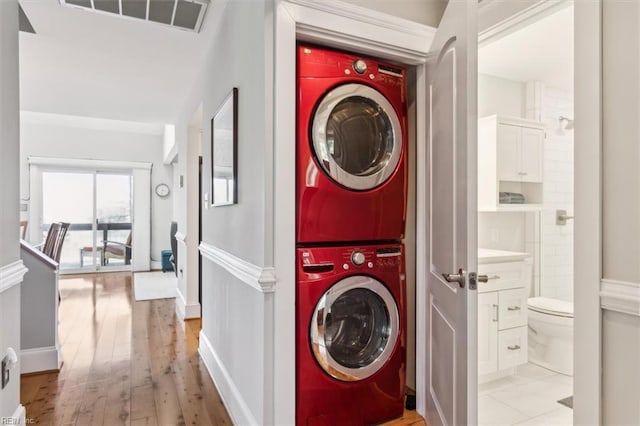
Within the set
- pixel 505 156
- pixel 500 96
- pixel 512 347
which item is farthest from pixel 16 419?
pixel 500 96

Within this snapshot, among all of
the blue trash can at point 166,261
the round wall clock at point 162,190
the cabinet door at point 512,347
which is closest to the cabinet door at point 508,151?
the cabinet door at point 512,347

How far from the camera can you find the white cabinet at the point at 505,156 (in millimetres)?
3020

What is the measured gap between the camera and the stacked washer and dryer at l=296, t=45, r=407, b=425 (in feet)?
5.58

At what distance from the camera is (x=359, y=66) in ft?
6.00

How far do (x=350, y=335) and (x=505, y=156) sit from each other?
6.96ft

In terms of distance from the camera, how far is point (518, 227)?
3377mm

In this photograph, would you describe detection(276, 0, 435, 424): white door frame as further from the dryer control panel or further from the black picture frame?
the black picture frame

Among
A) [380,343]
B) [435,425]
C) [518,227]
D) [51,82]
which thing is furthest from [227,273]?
[51,82]

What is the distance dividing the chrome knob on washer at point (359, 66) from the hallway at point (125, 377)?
2014 mm

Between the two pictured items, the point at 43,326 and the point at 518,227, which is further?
the point at 518,227

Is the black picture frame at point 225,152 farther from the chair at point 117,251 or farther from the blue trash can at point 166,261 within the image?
the chair at point 117,251

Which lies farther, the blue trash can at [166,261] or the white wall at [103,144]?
the blue trash can at [166,261]
